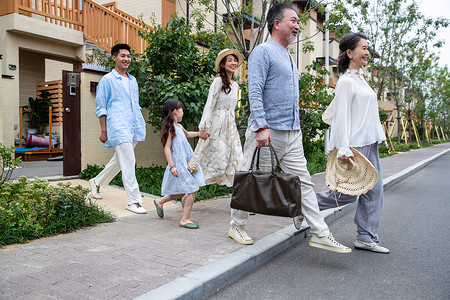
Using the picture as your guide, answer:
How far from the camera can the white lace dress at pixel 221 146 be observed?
5.27 metres

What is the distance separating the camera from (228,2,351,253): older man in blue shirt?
3.62 metres

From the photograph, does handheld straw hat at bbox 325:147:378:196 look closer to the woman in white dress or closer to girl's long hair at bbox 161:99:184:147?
the woman in white dress

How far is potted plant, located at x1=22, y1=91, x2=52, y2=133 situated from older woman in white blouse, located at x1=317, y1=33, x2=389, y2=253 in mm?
11448

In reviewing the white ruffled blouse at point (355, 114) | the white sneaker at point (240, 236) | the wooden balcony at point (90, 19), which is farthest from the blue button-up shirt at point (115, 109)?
the wooden balcony at point (90, 19)

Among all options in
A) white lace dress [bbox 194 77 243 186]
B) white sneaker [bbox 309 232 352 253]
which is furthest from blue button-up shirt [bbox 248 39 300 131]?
white lace dress [bbox 194 77 243 186]

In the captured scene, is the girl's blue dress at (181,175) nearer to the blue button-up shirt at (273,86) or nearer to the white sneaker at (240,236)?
the white sneaker at (240,236)

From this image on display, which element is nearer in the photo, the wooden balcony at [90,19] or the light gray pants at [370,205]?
the light gray pants at [370,205]

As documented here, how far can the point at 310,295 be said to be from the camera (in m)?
2.98

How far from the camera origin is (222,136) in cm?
531

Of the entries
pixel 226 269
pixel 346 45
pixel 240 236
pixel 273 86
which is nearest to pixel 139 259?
pixel 226 269

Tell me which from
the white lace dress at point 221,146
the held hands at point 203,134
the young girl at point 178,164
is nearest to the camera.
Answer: the young girl at point 178,164

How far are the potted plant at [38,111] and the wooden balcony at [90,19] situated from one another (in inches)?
100.0

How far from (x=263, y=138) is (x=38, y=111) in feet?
38.3

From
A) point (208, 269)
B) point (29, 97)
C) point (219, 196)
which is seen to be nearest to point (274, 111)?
point (208, 269)
